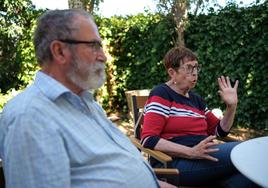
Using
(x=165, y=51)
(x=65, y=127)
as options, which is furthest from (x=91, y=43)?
(x=165, y=51)

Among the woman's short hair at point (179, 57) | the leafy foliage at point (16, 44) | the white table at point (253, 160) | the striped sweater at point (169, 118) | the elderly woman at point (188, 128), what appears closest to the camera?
the white table at point (253, 160)

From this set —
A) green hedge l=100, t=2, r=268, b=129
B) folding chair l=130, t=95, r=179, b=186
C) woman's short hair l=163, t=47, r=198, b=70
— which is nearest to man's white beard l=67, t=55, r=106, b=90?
folding chair l=130, t=95, r=179, b=186

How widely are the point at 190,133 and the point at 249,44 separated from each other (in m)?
3.96

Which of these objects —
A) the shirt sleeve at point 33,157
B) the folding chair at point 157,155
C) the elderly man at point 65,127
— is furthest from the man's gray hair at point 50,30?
the folding chair at point 157,155

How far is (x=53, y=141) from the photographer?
1397 millimetres

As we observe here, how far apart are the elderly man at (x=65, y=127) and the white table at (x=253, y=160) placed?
0.45 meters

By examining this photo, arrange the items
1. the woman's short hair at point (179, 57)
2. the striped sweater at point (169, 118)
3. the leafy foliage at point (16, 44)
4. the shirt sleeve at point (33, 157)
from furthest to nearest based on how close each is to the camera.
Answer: the leafy foliage at point (16, 44), the woman's short hair at point (179, 57), the striped sweater at point (169, 118), the shirt sleeve at point (33, 157)

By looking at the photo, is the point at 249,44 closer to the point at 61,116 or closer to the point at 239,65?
the point at 239,65

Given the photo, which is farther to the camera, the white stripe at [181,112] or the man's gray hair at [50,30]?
the white stripe at [181,112]

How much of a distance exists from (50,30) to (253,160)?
1210 mm

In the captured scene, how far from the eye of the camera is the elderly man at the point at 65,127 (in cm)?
134

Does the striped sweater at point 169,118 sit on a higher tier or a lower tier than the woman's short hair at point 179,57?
lower

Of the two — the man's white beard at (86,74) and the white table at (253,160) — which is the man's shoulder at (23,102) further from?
the white table at (253,160)

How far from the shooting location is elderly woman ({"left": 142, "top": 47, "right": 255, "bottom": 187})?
2395 mm
